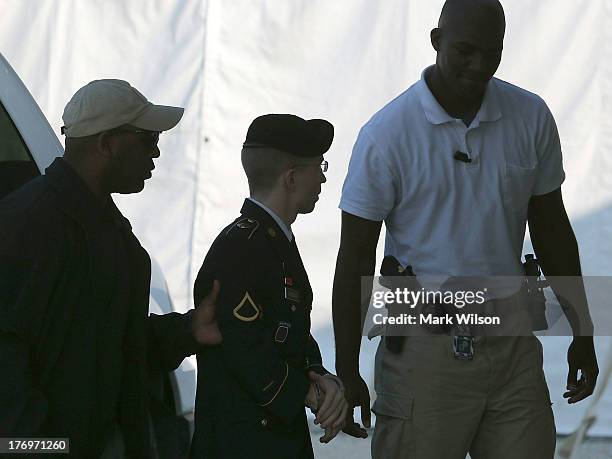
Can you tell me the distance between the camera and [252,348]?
2.38 m

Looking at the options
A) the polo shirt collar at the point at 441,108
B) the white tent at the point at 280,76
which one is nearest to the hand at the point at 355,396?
the polo shirt collar at the point at 441,108

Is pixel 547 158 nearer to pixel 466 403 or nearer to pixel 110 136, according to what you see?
pixel 466 403

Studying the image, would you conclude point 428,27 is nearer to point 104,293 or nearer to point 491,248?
point 491,248

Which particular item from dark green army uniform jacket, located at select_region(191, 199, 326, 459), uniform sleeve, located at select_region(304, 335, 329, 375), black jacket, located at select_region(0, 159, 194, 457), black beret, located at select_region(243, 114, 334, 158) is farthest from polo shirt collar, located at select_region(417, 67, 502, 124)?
black jacket, located at select_region(0, 159, 194, 457)

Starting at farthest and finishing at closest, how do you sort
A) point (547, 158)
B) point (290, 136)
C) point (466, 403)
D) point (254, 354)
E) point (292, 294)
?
point (547, 158)
point (466, 403)
point (290, 136)
point (292, 294)
point (254, 354)

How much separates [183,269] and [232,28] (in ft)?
3.38

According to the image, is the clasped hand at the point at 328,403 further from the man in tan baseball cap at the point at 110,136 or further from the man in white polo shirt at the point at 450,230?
the man in tan baseball cap at the point at 110,136

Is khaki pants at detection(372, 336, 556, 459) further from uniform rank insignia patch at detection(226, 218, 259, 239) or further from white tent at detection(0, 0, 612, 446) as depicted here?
white tent at detection(0, 0, 612, 446)

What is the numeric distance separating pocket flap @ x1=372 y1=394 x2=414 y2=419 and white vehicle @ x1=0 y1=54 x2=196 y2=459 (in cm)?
46

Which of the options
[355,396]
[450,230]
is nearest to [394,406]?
[355,396]

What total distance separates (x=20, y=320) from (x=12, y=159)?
735 mm

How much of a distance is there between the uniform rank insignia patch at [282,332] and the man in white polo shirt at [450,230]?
289 millimetres

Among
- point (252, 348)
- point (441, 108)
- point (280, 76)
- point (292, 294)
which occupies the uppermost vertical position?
point (280, 76)

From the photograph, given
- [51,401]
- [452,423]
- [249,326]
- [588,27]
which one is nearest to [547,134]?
[452,423]
